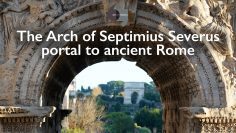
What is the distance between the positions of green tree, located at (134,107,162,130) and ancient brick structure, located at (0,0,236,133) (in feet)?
162

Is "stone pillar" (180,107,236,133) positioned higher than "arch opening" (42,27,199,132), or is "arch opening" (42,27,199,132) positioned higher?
"arch opening" (42,27,199,132)

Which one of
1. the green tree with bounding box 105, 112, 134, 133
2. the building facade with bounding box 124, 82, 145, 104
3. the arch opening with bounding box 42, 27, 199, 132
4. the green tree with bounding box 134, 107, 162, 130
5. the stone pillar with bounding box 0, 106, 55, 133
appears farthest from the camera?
the building facade with bounding box 124, 82, 145, 104

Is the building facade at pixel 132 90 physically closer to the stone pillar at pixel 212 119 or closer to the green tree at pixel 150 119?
the green tree at pixel 150 119

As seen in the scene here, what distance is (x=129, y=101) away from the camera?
116000 mm

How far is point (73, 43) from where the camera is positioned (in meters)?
12.4

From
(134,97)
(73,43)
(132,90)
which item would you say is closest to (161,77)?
(73,43)

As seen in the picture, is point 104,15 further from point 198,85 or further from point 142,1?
point 198,85

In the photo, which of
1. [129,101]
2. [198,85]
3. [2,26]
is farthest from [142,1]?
[129,101]

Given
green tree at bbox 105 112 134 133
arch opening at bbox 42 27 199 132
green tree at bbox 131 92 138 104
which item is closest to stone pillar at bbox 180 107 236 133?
arch opening at bbox 42 27 199 132

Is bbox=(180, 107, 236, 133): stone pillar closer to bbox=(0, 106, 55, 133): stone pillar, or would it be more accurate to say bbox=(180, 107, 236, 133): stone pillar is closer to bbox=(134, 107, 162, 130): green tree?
bbox=(0, 106, 55, 133): stone pillar

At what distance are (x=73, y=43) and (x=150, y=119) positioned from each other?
52.3m

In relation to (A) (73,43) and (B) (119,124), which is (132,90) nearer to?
(B) (119,124)

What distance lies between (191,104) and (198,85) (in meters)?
0.58

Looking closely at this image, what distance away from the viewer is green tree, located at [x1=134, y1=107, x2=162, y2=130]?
6299cm
